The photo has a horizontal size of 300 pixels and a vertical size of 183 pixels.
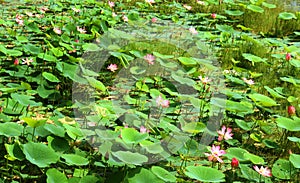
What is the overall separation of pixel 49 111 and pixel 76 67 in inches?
13.0

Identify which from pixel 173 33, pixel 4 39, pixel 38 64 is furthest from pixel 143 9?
pixel 38 64

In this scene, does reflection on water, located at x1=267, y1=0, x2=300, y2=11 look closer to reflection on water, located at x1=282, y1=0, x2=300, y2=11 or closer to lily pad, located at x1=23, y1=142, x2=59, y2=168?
reflection on water, located at x1=282, y1=0, x2=300, y2=11

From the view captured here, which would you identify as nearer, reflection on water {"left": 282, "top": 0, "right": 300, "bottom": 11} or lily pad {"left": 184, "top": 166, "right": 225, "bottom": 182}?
lily pad {"left": 184, "top": 166, "right": 225, "bottom": 182}

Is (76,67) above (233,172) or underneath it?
above

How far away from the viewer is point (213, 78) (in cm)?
336

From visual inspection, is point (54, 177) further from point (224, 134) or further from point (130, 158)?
point (224, 134)

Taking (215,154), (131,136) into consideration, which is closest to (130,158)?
(131,136)

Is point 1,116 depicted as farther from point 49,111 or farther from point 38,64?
point 38,64

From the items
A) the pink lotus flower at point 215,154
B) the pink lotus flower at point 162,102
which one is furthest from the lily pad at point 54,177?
the pink lotus flower at point 162,102

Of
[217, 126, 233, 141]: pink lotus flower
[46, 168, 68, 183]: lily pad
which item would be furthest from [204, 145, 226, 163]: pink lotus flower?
[46, 168, 68, 183]: lily pad

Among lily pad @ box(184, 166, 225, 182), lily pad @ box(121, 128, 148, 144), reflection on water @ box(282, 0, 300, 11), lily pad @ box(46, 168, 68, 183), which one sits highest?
lily pad @ box(121, 128, 148, 144)

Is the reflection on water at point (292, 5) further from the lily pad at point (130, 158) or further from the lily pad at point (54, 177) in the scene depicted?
the lily pad at point (54, 177)

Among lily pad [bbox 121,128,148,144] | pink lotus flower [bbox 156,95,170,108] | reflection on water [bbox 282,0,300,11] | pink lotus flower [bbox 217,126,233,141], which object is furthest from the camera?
reflection on water [bbox 282,0,300,11]

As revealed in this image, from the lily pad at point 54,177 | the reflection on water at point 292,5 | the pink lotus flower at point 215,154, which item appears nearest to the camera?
the lily pad at point 54,177
